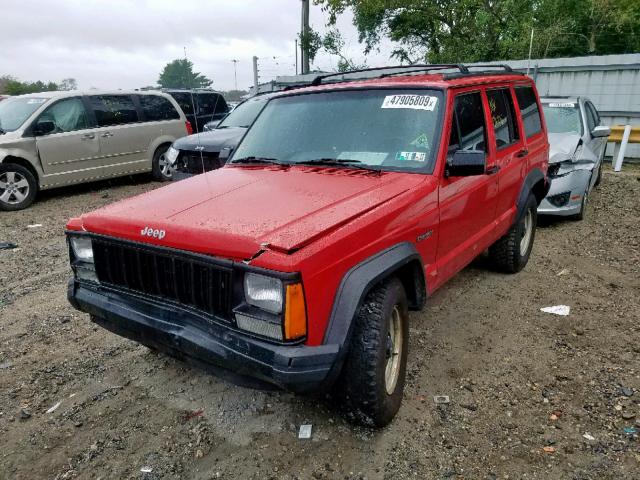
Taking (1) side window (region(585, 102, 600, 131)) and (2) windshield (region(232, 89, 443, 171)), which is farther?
(1) side window (region(585, 102, 600, 131))

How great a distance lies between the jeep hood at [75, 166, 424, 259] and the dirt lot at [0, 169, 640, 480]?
3.08 feet

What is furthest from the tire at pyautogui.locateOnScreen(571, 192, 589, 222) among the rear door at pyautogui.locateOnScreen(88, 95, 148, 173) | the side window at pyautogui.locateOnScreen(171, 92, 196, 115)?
A: the side window at pyautogui.locateOnScreen(171, 92, 196, 115)

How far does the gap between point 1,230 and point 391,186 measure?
6.33 metres

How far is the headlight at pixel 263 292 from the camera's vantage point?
2.11 m

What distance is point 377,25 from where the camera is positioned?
73.7 feet

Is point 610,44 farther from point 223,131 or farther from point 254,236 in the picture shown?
point 254,236

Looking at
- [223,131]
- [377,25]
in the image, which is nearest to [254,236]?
[223,131]

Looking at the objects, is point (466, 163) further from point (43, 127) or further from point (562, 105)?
point (43, 127)

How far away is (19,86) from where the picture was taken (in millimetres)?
31266

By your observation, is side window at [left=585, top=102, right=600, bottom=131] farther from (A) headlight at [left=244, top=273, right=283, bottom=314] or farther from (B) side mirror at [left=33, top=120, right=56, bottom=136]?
(B) side mirror at [left=33, top=120, right=56, bottom=136]

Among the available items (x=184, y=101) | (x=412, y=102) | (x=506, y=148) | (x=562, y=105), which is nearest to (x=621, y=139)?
(x=562, y=105)

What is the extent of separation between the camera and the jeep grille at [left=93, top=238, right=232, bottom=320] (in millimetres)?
2268

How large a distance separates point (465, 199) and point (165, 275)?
2.09 metres

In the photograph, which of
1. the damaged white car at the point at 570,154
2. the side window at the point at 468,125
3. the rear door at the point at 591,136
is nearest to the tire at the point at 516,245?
the damaged white car at the point at 570,154
